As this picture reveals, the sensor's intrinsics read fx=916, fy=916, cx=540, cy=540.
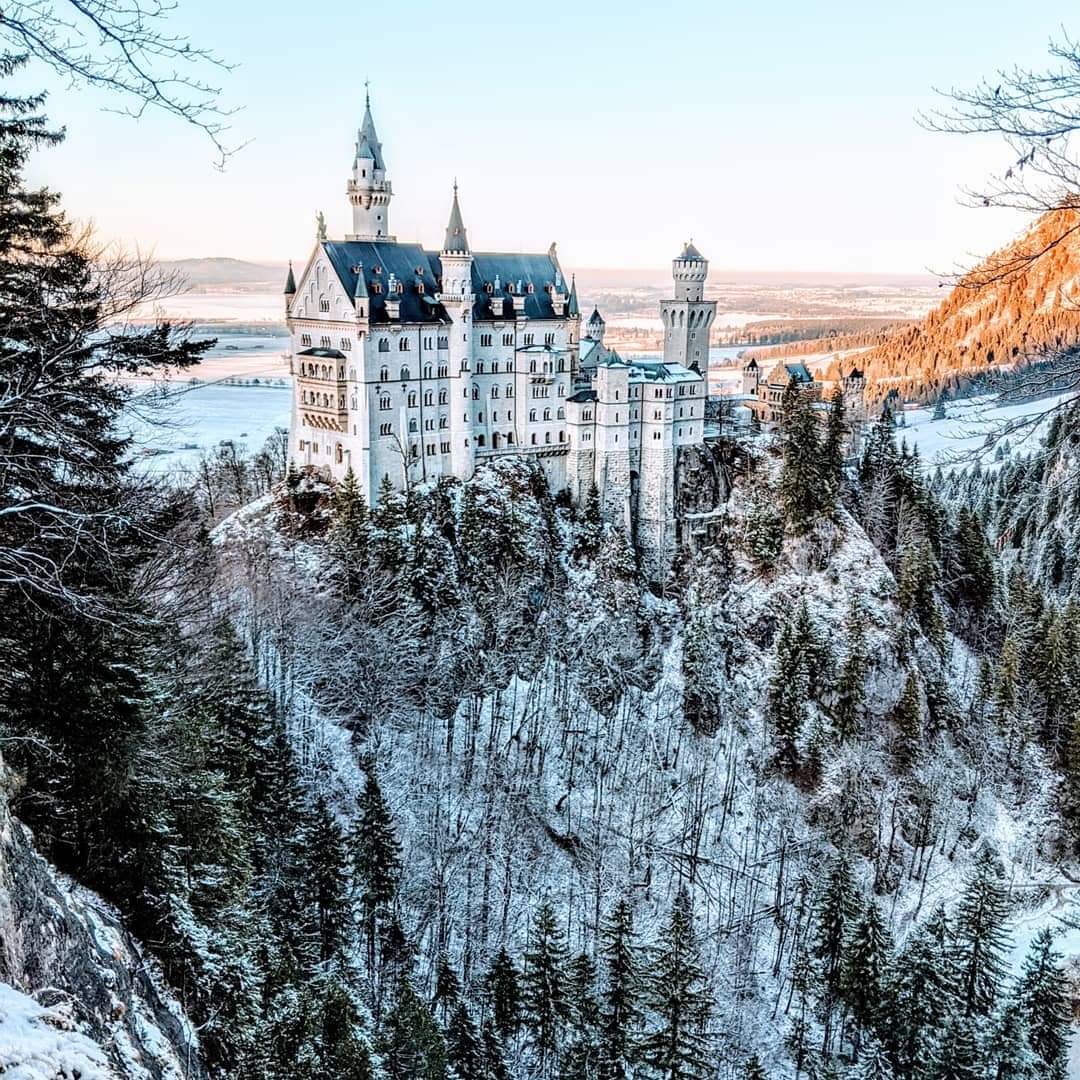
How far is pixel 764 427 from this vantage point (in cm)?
7675

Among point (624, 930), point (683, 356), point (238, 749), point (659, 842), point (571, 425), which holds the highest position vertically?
point (683, 356)

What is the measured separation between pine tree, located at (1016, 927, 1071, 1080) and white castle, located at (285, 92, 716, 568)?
117 feet

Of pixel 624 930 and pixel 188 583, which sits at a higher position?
pixel 188 583

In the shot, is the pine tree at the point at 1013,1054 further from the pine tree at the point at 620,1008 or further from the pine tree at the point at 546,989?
the pine tree at the point at 546,989

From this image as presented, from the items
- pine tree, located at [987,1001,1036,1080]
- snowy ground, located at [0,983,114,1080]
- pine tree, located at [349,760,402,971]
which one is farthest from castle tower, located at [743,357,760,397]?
snowy ground, located at [0,983,114,1080]

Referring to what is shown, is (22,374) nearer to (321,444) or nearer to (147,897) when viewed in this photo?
(147,897)

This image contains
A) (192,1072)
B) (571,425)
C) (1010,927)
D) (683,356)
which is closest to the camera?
(192,1072)

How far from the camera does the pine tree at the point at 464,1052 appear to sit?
3669cm

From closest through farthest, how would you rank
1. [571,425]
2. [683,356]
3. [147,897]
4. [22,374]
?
[22,374] → [147,897] → [571,425] → [683,356]

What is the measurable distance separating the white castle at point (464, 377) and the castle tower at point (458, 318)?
0.29ft

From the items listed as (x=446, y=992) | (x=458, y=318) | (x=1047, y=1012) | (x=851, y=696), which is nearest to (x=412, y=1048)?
(x=446, y=992)

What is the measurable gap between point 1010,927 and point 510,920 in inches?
1124

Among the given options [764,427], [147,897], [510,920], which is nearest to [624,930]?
[510,920]

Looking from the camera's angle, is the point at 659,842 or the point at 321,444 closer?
the point at 659,842
